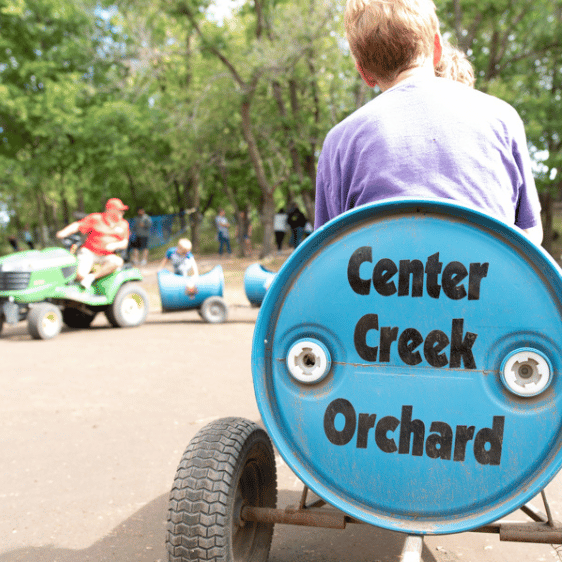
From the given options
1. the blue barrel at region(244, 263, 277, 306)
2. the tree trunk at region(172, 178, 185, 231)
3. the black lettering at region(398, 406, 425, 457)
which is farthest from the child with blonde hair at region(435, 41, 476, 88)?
the tree trunk at region(172, 178, 185, 231)

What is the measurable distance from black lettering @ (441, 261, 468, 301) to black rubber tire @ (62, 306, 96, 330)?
9.02m

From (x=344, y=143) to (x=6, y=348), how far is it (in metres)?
7.19

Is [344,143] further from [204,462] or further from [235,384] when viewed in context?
[235,384]

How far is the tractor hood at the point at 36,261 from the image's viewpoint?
8883 millimetres

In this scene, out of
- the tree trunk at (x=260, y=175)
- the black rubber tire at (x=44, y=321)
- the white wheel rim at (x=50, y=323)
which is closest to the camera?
the black rubber tire at (x=44, y=321)

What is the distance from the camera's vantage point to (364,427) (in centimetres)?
154

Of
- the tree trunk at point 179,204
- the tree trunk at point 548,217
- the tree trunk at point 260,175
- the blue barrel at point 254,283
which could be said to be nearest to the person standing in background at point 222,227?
the tree trunk at point 179,204

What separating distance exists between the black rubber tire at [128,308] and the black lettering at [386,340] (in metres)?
8.44

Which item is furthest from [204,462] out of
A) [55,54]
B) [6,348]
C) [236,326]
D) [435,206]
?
[55,54]

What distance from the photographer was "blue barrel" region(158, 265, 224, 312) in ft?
33.0

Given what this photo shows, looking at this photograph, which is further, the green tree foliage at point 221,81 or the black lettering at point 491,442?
the green tree foliage at point 221,81

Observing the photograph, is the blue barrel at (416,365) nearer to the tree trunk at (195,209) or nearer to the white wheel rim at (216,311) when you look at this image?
the white wheel rim at (216,311)

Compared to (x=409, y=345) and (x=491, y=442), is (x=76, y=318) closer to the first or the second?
(x=409, y=345)

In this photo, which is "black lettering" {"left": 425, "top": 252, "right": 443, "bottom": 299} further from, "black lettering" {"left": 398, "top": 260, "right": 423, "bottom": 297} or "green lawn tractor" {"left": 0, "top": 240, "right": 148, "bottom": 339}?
"green lawn tractor" {"left": 0, "top": 240, "right": 148, "bottom": 339}
